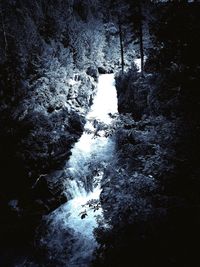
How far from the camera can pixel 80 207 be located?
14.0m

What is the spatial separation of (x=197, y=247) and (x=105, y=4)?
1339 inches

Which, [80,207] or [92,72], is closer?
[80,207]

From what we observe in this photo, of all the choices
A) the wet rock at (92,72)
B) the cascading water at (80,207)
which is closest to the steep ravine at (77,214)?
the cascading water at (80,207)

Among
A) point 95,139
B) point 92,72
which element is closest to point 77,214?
point 95,139

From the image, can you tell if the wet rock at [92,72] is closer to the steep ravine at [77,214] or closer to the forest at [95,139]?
the forest at [95,139]

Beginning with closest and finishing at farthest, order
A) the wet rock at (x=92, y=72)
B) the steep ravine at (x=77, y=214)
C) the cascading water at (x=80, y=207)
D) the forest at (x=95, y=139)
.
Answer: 1. the forest at (x=95, y=139)
2. the cascading water at (x=80, y=207)
3. the steep ravine at (x=77, y=214)
4. the wet rock at (x=92, y=72)

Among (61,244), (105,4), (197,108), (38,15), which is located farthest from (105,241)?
(105,4)

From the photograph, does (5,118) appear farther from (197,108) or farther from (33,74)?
(197,108)

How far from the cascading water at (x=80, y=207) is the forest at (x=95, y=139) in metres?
0.06

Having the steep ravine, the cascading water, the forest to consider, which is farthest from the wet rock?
the steep ravine

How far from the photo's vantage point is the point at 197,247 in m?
5.43

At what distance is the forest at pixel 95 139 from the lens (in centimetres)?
579

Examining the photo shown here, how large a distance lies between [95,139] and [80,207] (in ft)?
17.6

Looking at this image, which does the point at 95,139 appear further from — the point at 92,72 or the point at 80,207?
the point at 92,72
